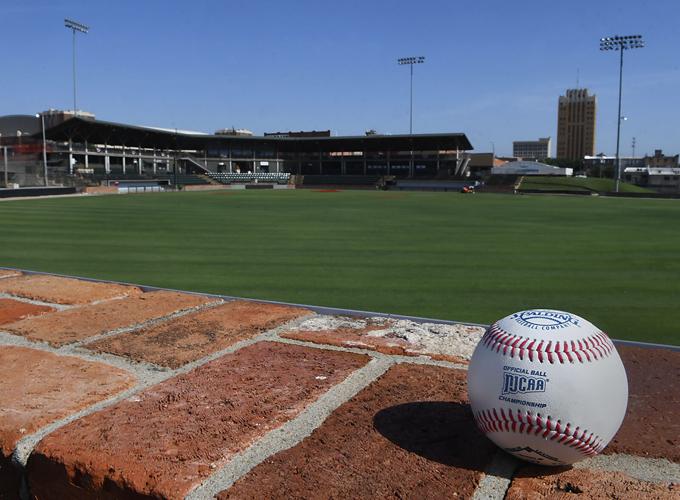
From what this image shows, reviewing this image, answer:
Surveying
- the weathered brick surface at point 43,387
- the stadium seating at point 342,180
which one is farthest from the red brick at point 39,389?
the stadium seating at point 342,180

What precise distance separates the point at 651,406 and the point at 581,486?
3.15 ft

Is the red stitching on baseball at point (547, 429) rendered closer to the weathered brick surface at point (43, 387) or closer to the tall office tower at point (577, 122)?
the weathered brick surface at point (43, 387)

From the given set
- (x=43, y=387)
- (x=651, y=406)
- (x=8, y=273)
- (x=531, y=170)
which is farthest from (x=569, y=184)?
(x=43, y=387)

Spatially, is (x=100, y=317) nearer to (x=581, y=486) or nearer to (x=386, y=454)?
(x=386, y=454)

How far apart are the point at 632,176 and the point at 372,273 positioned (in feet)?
413

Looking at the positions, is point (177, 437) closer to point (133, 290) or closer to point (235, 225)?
point (133, 290)

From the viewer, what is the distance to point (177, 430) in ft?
6.93

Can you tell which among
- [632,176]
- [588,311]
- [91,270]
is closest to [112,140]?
[91,270]

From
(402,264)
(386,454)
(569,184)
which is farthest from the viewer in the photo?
(569,184)

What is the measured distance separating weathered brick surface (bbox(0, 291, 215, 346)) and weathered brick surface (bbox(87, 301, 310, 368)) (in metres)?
0.23

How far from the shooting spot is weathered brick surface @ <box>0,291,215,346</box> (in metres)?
3.42

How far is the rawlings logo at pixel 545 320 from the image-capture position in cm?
201

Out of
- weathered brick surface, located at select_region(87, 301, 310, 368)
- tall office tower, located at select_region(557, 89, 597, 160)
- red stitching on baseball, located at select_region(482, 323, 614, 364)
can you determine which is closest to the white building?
weathered brick surface, located at select_region(87, 301, 310, 368)

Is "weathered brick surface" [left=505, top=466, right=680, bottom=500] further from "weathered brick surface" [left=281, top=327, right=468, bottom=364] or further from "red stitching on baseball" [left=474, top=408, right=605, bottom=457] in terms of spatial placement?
"weathered brick surface" [left=281, top=327, right=468, bottom=364]
